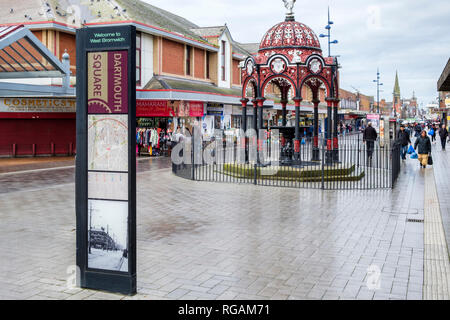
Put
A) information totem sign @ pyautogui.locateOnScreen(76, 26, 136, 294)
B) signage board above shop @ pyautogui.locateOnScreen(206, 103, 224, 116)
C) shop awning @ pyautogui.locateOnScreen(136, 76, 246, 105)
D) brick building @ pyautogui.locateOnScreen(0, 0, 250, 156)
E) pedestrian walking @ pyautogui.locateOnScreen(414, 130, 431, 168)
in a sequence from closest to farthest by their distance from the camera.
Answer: information totem sign @ pyautogui.locateOnScreen(76, 26, 136, 294) → pedestrian walking @ pyautogui.locateOnScreen(414, 130, 431, 168) → brick building @ pyautogui.locateOnScreen(0, 0, 250, 156) → shop awning @ pyautogui.locateOnScreen(136, 76, 246, 105) → signage board above shop @ pyautogui.locateOnScreen(206, 103, 224, 116)

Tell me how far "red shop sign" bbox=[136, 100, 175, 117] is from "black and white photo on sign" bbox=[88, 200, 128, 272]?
21.5 m

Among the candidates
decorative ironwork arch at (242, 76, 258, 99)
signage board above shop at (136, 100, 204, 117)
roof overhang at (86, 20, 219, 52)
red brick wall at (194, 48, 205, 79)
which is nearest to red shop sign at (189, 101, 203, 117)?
signage board above shop at (136, 100, 204, 117)

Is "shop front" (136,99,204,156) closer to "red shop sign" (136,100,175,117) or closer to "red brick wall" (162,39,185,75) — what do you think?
"red shop sign" (136,100,175,117)

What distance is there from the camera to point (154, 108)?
87.9 feet

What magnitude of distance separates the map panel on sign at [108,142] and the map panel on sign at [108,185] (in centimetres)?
7

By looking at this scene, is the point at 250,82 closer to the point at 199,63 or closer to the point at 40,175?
the point at 40,175

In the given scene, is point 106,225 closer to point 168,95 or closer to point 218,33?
point 168,95

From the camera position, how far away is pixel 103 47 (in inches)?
210

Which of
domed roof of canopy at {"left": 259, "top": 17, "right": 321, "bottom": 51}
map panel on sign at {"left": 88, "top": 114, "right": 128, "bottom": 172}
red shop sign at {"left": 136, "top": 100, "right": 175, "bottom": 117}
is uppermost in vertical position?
domed roof of canopy at {"left": 259, "top": 17, "right": 321, "bottom": 51}

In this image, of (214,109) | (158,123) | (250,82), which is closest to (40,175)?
(250,82)

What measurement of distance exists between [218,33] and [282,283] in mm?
31653

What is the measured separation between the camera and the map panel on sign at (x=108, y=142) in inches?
210

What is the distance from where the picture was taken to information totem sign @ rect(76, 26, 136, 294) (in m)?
5.27
